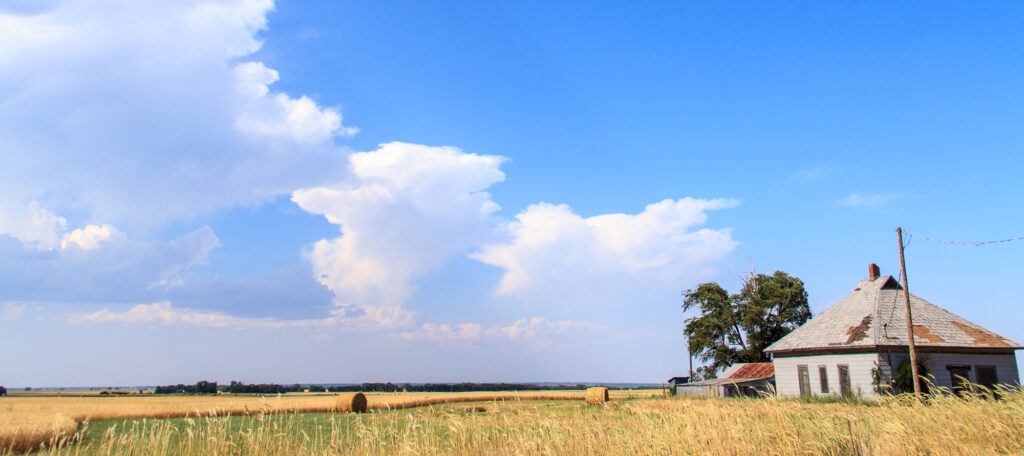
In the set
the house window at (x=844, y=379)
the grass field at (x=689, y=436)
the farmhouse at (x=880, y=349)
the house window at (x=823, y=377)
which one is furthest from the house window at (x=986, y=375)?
the grass field at (x=689, y=436)

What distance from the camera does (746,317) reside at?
2063 inches

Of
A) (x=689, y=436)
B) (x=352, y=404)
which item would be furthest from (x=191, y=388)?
(x=689, y=436)

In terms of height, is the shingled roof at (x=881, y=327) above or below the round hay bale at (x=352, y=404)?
above

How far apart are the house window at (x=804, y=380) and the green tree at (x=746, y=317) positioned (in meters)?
17.2

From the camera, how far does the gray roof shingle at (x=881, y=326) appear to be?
3092cm

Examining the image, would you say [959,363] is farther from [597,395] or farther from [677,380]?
[677,380]

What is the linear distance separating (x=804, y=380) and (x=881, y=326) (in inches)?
202

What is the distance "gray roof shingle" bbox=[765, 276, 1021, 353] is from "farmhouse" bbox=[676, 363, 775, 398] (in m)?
4.62

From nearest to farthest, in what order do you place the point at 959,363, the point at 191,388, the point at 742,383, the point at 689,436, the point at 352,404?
1. the point at 689,436
2. the point at 959,363
3. the point at 352,404
4. the point at 742,383
5. the point at 191,388

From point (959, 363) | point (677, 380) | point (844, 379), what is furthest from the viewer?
point (677, 380)

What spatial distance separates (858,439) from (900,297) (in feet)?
106

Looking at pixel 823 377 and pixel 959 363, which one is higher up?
pixel 959 363

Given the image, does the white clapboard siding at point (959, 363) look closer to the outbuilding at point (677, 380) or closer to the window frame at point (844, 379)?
the window frame at point (844, 379)

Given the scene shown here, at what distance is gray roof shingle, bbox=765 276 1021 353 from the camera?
101ft
